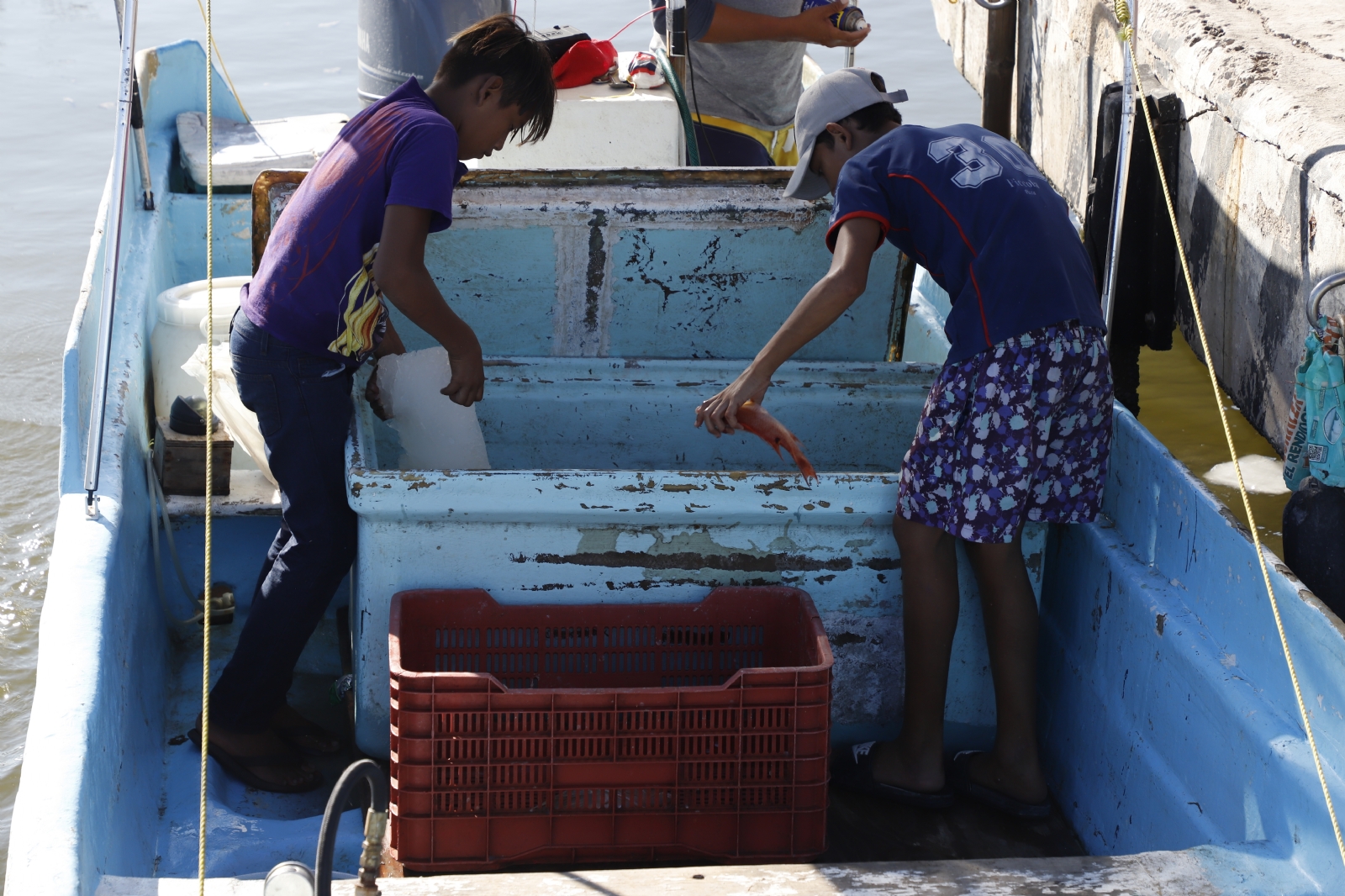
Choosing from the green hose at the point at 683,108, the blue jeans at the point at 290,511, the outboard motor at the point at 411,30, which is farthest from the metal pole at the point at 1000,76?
the blue jeans at the point at 290,511

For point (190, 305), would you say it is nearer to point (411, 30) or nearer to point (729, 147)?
point (411, 30)

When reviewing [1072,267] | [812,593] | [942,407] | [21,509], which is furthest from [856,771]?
[21,509]

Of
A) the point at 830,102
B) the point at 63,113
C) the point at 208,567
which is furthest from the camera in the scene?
the point at 63,113

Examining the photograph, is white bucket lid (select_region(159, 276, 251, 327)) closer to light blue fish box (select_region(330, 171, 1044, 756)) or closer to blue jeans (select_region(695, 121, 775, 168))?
light blue fish box (select_region(330, 171, 1044, 756))

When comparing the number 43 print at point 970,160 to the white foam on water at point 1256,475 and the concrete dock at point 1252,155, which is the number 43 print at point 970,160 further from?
the white foam on water at point 1256,475

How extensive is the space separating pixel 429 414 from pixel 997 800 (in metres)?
1.49

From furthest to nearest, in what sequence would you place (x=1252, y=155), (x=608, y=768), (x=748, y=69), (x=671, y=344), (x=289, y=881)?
(x=748, y=69) → (x=1252, y=155) → (x=671, y=344) → (x=608, y=768) → (x=289, y=881)

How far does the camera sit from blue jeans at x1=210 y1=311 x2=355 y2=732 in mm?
2557

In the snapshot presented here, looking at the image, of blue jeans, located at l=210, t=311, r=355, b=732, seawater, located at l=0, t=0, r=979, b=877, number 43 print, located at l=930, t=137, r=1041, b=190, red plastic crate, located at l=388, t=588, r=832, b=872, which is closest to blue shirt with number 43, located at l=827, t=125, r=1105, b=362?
number 43 print, located at l=930, t=137, r=1041, b=190

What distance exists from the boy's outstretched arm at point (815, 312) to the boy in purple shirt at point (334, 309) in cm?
59

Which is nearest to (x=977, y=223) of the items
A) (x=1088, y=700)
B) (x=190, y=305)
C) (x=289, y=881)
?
(x=1088, y=700)

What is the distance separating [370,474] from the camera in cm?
239

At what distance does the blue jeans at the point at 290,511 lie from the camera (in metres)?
2.56

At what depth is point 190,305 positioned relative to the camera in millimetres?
3662
